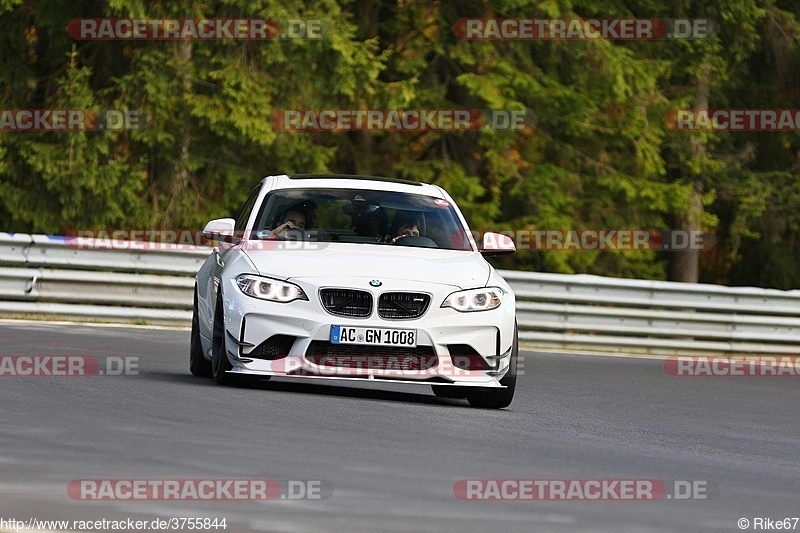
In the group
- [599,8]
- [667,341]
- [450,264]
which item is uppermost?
[599,8]

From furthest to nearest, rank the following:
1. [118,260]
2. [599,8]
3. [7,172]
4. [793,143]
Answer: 1. [793,143]
2. [599,8]
3. [7,172]
4. [118,260]

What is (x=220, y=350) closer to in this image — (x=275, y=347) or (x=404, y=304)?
(x=275, y=347)

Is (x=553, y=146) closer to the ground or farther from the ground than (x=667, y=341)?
farther from the ground

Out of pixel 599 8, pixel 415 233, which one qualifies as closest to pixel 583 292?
pixel 415 233

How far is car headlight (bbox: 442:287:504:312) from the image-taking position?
10.6 m

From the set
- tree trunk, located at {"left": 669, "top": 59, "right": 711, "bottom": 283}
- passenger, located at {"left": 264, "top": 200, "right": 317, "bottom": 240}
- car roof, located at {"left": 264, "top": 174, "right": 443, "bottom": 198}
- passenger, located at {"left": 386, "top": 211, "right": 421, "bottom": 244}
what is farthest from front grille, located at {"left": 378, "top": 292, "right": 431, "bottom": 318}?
tree trunk, located at {"left": 669, "top": 59, "right": 711, "bottom": 283}

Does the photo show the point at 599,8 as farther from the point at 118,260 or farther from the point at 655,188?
the point at 118,260

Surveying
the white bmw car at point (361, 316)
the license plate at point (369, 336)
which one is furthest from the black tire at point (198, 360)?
the license plate at point (369, 336)

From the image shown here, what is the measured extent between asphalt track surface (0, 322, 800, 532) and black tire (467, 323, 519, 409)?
0.15 metres

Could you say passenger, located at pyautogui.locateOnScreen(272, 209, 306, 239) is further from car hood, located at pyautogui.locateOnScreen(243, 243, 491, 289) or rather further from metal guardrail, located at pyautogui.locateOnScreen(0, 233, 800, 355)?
metal guardrail, located at pyautogui.locateOnScreen(0, 233, 800, 355)

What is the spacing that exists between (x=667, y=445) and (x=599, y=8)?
21.7 m

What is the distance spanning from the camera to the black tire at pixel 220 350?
Result: 10.8 meters

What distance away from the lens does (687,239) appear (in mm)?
33500

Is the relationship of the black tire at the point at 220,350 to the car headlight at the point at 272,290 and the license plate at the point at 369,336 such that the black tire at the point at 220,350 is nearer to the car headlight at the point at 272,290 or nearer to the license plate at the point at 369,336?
the car headlight at the point at 272,290
